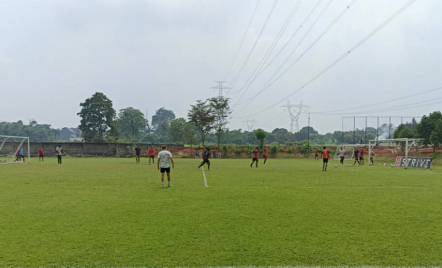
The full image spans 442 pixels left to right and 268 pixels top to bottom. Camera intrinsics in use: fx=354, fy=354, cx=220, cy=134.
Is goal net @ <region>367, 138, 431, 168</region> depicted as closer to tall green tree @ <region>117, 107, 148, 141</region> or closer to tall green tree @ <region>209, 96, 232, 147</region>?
tall green tree @ <region>209, 96, 232, 147</region>

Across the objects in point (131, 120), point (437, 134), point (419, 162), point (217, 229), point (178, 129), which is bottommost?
point (217, 229)

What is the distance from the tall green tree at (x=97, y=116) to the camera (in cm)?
7769

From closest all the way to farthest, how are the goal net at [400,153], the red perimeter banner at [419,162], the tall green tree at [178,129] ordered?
the red perimeter banner at [419,162]
the goal net at [400,153]
the tall green tree at [178,129]

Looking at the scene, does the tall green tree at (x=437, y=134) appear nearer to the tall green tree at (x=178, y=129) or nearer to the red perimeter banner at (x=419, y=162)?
the red perimeter banner at (x=419, y=162)

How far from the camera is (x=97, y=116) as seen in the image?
7812cm

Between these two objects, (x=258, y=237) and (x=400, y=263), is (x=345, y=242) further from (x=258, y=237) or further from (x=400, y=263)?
(x=258, y=237)

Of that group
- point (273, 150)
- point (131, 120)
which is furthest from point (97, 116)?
point (273, 150)

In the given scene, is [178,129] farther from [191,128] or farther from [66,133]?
[66,133]

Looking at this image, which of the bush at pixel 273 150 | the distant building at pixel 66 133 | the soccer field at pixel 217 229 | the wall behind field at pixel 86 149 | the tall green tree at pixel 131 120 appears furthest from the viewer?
the distant building at pixel 66 133

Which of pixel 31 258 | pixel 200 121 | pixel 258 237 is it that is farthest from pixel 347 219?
pixel 200 121

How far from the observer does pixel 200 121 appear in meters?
66.6

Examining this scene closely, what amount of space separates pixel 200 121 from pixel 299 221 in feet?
193

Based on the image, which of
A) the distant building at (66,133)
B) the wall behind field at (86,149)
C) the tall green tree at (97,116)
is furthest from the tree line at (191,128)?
the distant building at (66,133)

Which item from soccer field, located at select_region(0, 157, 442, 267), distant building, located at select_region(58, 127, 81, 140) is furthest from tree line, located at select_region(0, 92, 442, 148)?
soccer field, located at select_region(0, 157, 442, 267)
